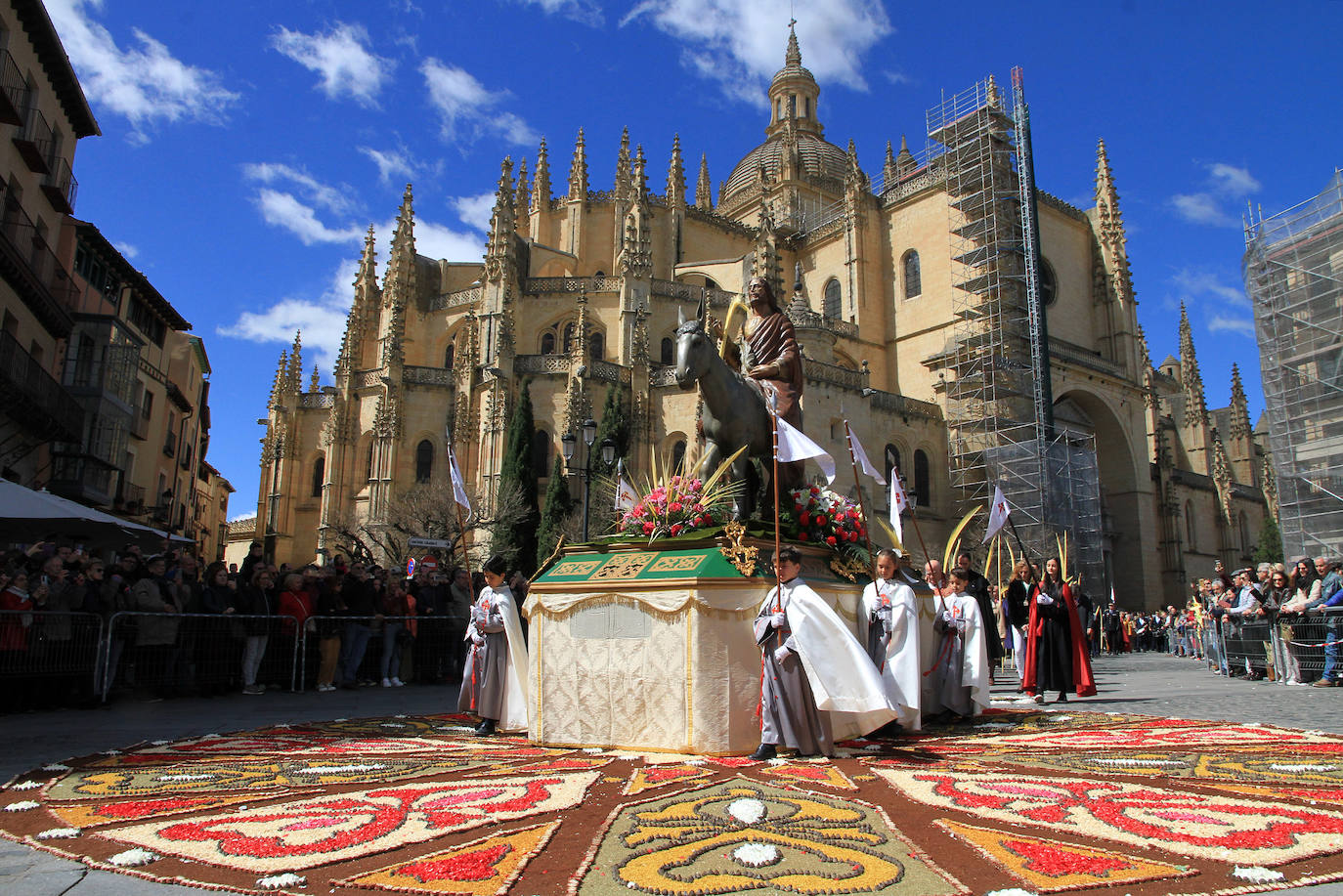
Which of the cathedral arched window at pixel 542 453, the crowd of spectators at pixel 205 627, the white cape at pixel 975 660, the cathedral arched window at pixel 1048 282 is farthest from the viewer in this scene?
the cathedral arched window at pixel 1048 282

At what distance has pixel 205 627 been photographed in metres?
10.5

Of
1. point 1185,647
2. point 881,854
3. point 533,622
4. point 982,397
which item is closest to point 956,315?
point 982,397

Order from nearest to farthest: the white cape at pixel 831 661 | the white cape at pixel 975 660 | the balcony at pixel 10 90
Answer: the white cape at pixel 831 661, the white cape at pixel 975 660, the balcony at pixel 10 90

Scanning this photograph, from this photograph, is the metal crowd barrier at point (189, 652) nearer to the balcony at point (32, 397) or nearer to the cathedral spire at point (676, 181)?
the balcony at point (32, 397)

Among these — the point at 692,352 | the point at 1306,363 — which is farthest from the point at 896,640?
the point at 1306,363

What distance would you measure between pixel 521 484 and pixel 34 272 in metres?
14.4

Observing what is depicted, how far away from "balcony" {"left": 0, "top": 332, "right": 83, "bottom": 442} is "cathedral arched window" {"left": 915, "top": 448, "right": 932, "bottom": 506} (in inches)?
1139

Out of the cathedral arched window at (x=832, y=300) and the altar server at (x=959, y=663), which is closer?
the altar server at (x=959, y=663)

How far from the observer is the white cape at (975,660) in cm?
780

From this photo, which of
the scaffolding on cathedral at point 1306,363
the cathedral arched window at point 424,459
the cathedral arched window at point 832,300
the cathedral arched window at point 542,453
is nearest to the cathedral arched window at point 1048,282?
the cathedral arched window at point 832,300

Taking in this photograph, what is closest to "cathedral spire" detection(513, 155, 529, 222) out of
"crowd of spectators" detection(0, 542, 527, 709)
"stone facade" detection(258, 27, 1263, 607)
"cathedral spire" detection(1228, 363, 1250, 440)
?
"stone facade" detection(258, 27, 1263, 607)

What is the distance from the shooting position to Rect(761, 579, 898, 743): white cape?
18.6 ft

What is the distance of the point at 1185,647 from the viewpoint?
2478 centimetres

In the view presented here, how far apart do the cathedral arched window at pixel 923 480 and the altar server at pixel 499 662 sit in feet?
103
